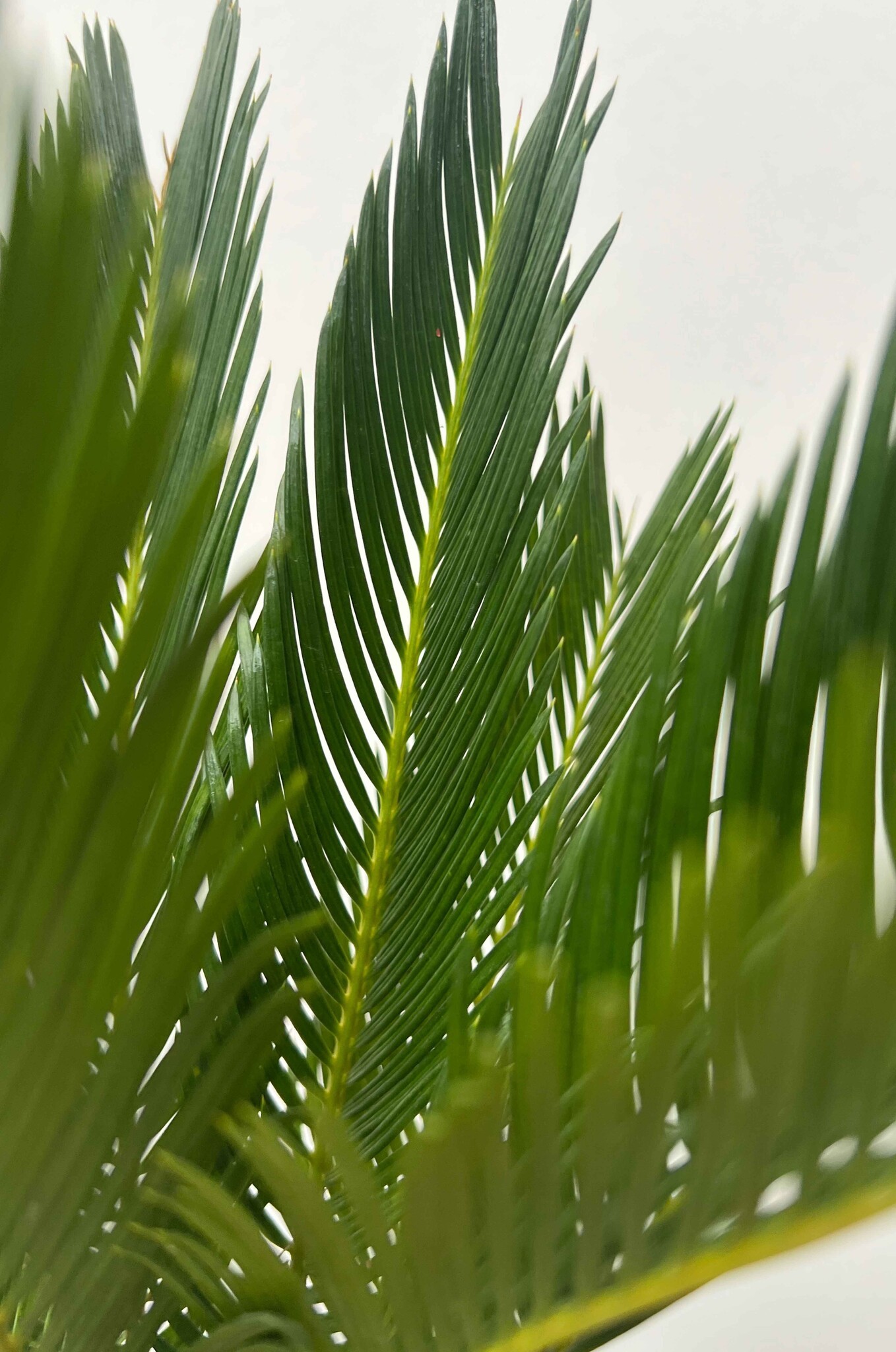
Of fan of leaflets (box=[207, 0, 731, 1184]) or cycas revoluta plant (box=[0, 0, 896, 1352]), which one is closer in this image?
cycas revoluta plant (box=[0, 0, 896, 1352])

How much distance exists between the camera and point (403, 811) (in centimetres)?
48

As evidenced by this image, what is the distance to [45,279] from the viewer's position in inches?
7.3

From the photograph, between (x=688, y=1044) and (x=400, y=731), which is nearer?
(x=688, y=1044)

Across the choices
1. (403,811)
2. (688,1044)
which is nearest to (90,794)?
(688,1044)

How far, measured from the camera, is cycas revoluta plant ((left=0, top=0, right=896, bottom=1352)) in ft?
0.66

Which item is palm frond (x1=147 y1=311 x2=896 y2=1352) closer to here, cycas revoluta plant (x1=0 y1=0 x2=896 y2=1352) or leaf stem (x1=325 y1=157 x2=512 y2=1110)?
cycas revoluta plant (x1=0 y1=0 x2=896 y2=1352)

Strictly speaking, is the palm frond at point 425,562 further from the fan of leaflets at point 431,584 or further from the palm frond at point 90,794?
the palm frond at point 90,794

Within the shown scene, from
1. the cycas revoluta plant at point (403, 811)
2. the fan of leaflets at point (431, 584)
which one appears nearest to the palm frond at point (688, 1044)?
the cycas revoluta plant at point (403, 811)

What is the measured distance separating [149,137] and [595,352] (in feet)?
1.99

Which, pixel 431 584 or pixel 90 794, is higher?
pixel 431 584

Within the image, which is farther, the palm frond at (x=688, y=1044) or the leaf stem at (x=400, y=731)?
the leaf stem at (x=400, y=731)

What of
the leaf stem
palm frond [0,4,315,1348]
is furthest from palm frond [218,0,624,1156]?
palm frond [0,4,315,1348]

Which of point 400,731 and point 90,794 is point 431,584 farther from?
point 90,794

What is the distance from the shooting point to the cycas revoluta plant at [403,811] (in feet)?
0.66
